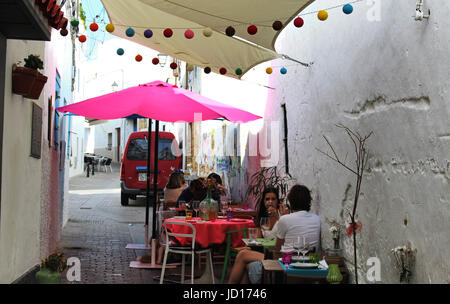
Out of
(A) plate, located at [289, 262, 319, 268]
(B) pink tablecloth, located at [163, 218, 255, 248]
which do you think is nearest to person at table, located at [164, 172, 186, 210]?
(B) pink tablecloth, located at [163, 218, 255, 248]

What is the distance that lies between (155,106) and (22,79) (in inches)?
107

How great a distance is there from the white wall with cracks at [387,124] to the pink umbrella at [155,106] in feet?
4.67

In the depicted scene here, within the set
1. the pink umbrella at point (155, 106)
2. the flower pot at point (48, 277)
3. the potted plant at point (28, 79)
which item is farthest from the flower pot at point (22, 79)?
the pink umbrella at point (155, 106)

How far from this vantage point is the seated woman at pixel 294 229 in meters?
5.45

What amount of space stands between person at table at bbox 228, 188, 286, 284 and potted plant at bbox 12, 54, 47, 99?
263 cm

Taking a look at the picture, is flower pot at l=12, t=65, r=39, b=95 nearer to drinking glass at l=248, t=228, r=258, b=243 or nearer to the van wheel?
drinking glass at l=248, t=228, r=258, b=243

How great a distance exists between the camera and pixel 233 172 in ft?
44.0

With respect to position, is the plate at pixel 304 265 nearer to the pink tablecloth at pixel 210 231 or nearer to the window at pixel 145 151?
the pink tablecloth at pixel 210 231

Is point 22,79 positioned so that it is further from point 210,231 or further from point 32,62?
point 210,231

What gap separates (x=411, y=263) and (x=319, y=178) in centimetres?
252

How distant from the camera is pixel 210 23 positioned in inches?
222

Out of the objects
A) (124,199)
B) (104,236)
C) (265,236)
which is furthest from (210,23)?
(124,199)
